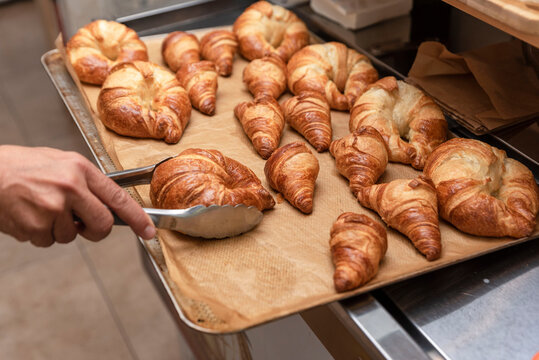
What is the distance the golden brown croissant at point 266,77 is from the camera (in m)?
1.53

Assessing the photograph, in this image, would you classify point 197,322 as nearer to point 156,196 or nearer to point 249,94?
point 156,196

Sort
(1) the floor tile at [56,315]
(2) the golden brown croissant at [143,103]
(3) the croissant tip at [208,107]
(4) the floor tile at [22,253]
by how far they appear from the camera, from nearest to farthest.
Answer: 1. (2) the golden brown croissant at [143,103]
2. (3) the croissant tip at [208,107]
3. (1) the floor tile at [56,315]
4. (4) the floor tile at [22,253]

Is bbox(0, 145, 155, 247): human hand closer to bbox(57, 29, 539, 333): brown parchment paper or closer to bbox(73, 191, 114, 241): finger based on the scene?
bbox(73, 191, 114, 241): finger

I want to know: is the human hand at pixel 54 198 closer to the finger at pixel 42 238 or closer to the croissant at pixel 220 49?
the finger at pixel 42 238

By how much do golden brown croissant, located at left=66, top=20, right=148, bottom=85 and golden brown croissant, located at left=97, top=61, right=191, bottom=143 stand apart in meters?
0.10

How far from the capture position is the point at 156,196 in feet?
3.79

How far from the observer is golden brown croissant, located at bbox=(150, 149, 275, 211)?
3.63 ft

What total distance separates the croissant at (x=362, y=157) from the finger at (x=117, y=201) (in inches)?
18.3

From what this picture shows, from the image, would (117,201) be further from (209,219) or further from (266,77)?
(266,77)

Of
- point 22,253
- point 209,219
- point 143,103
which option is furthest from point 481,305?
point 22,253

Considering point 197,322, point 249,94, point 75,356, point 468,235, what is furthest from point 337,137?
point 75,356

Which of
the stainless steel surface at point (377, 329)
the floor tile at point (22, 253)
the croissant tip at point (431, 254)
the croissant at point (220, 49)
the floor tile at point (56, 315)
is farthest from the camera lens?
the floor tile at point (22, 253)

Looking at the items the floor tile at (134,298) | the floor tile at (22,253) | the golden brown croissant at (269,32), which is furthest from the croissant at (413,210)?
the floor tile at (22,253)

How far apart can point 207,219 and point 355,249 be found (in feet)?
0.93
